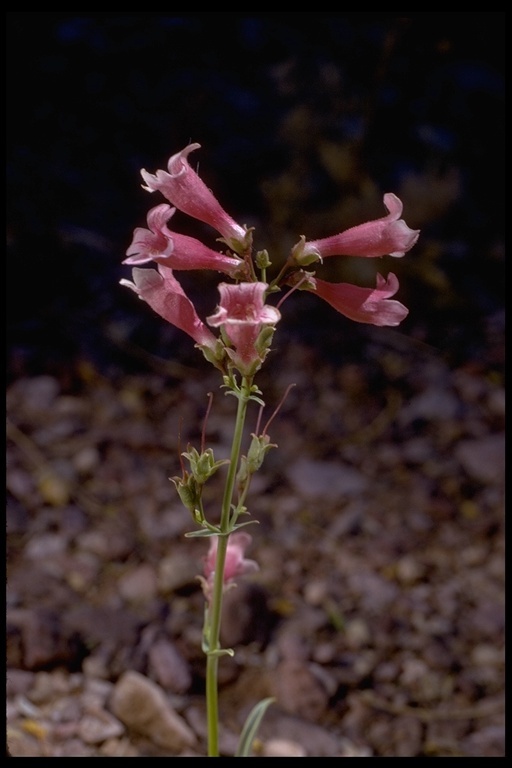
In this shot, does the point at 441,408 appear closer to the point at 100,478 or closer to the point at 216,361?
the point at 100,478

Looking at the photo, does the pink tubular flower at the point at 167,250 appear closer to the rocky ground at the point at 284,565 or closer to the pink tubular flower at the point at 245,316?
the pink tubular flower at the point at 245,316

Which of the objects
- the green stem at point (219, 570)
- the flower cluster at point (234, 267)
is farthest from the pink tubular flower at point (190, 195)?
the green stem at point (219, 570)

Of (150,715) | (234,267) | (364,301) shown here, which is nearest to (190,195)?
(234,267)

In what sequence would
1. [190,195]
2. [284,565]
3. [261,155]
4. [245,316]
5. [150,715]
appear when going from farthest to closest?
[261,155]
[284,565]
[150,715]
[190,195]
[245,316]

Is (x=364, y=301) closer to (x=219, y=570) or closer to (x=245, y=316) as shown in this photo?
(x=245, y=316)

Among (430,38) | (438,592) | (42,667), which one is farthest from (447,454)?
(430,38)

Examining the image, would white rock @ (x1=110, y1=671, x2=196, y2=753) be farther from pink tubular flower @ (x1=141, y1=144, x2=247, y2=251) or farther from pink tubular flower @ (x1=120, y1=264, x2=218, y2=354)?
pink tubular flower @ (x1=141, y1=144, x2=247, y2=251)
